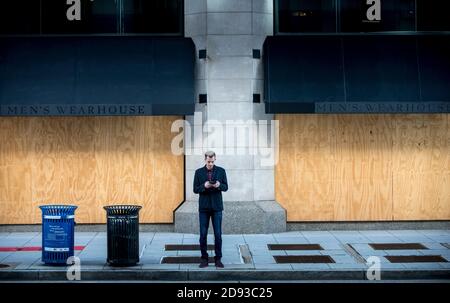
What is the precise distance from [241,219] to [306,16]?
4.81 m

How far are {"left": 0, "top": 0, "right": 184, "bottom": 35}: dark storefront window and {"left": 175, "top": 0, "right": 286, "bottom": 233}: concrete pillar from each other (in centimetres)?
71

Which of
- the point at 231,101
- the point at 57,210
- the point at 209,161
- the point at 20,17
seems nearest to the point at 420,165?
the point at 231,101

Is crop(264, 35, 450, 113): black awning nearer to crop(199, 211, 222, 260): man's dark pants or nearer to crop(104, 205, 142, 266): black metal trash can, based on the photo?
crop(199, 211, 222, 260): man's dark pants

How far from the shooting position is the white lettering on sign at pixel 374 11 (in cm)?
1642

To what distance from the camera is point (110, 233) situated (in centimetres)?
1191

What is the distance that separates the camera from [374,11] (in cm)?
1647

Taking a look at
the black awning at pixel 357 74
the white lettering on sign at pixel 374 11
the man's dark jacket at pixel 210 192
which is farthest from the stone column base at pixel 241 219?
the white lettering on sign at pixel 374 11

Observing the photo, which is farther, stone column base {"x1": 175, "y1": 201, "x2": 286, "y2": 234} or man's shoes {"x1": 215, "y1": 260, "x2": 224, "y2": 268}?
stone column base {"x1": 175, "y1": 201, "x2": 286, "y2": 234}

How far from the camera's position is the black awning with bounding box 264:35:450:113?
15391 mm

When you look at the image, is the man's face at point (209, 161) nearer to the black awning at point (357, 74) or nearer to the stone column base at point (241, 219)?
the black awning at point (357, 74)

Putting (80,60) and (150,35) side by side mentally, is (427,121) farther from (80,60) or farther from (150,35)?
(80,60)

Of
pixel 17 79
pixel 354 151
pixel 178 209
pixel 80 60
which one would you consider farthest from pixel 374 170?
pixel 17 79

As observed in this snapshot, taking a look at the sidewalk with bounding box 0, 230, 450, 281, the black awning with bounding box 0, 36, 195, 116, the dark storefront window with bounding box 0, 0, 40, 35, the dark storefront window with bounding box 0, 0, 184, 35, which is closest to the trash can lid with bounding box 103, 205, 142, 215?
the sidewalk with bounding box 0, 230, 450, 281
